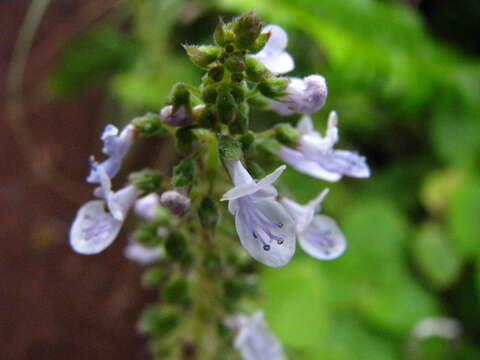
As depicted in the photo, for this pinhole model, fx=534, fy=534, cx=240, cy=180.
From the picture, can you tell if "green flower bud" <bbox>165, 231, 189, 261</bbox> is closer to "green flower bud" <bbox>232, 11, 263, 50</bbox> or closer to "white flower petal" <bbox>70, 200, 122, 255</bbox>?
"white flower petal" <bbox>70, 200, 122, 255</bbox>

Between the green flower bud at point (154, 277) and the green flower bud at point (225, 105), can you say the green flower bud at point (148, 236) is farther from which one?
the green flower bud at point (225, 105)

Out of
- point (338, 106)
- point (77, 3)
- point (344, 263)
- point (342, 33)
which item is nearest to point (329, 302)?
point (344, 263)

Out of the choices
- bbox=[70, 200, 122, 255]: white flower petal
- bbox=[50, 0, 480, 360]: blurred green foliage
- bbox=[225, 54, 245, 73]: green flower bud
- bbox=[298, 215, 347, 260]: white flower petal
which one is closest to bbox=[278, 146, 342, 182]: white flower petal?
bbox=[298, 215, 347, 260]: white flower petal

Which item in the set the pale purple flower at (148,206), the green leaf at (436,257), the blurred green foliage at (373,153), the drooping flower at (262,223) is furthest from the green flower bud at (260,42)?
the green leaf at (436,257)

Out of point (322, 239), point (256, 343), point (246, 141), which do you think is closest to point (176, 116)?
point (246, 141)

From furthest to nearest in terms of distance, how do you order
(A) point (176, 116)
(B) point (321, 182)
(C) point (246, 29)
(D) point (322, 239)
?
(B) point (321, 182), (D) point (322, 239), (A) point (176, 116), (C) point (246, 29)

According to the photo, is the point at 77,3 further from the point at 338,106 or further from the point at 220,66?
the point at 220,66

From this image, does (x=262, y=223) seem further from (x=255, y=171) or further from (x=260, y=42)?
(x=260, y=42)
